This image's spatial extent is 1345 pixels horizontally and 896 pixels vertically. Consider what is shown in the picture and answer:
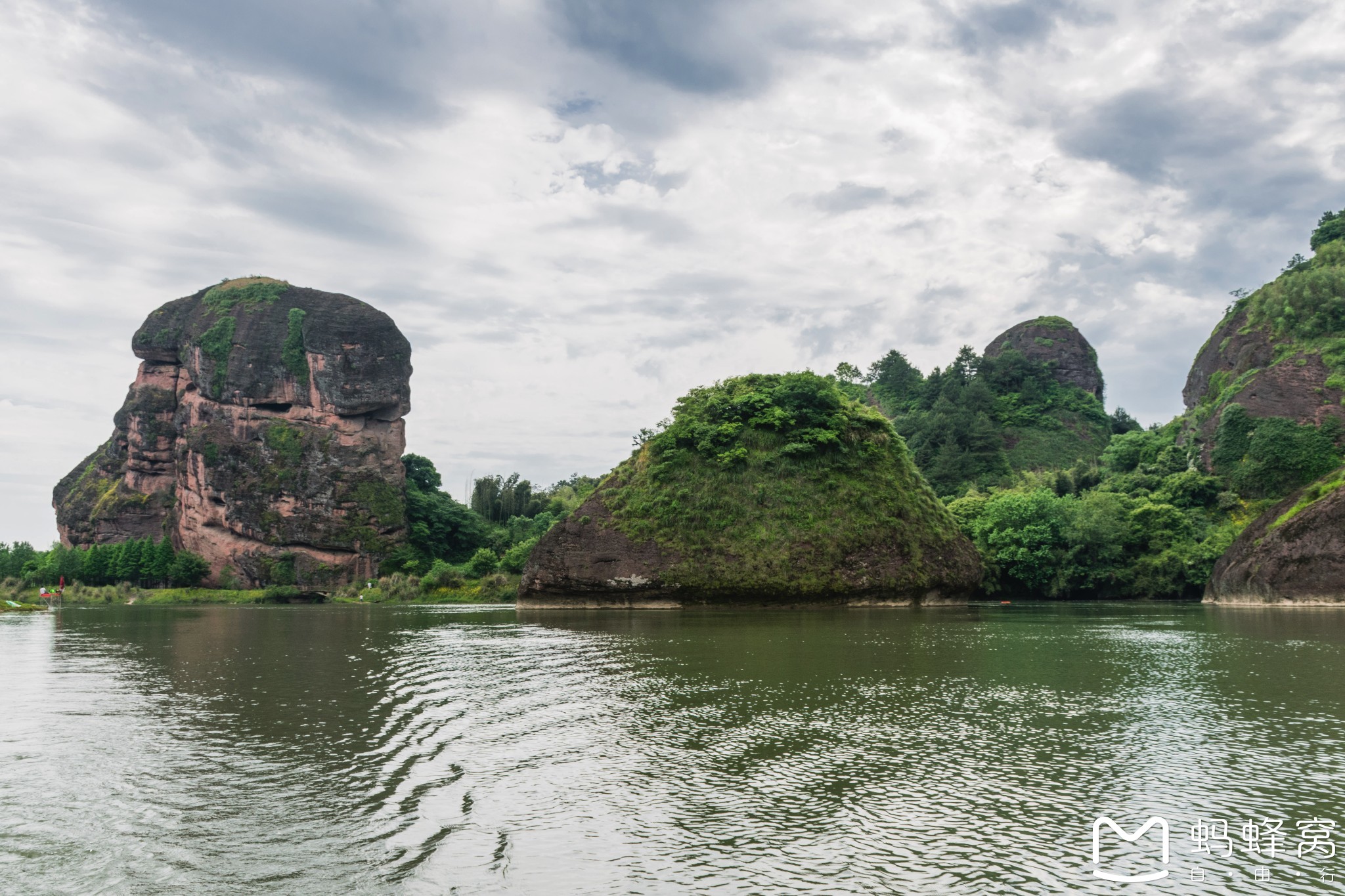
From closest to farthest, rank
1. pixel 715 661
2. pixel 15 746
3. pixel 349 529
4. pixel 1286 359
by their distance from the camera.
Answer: pixel 15 746
pixel 715 661
pixel 1286 359
pixel 349 529

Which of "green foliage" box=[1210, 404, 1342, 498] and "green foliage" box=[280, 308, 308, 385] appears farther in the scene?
"green foliage" box=[280, 308, 308, 385]

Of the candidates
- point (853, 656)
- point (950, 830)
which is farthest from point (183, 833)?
point (853, 656)

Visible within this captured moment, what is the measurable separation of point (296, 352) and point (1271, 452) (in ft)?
287

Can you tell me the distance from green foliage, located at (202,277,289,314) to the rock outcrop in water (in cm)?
6383

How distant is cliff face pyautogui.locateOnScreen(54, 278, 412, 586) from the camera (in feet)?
298

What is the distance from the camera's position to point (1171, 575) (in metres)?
53.8

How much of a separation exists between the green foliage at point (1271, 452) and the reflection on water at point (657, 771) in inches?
1577

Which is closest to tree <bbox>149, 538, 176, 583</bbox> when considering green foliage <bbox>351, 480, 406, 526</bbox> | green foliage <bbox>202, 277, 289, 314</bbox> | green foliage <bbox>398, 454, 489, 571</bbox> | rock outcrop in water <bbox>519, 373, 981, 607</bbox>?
green foliage <bbox>351, 480, 406, 526</bbox>

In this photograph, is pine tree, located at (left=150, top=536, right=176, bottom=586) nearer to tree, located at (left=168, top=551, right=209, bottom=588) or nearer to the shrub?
tree, located at (left=168, top=551, right=209, bottom=588)

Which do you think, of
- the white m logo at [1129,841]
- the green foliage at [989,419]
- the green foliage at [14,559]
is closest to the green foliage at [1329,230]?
the green foliage at [989,419]

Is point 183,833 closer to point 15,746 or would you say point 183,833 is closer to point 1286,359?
point 15,746

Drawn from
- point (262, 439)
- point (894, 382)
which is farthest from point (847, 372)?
point (262, 439)

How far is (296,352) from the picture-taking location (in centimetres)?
9494

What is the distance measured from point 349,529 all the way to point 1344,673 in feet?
289
